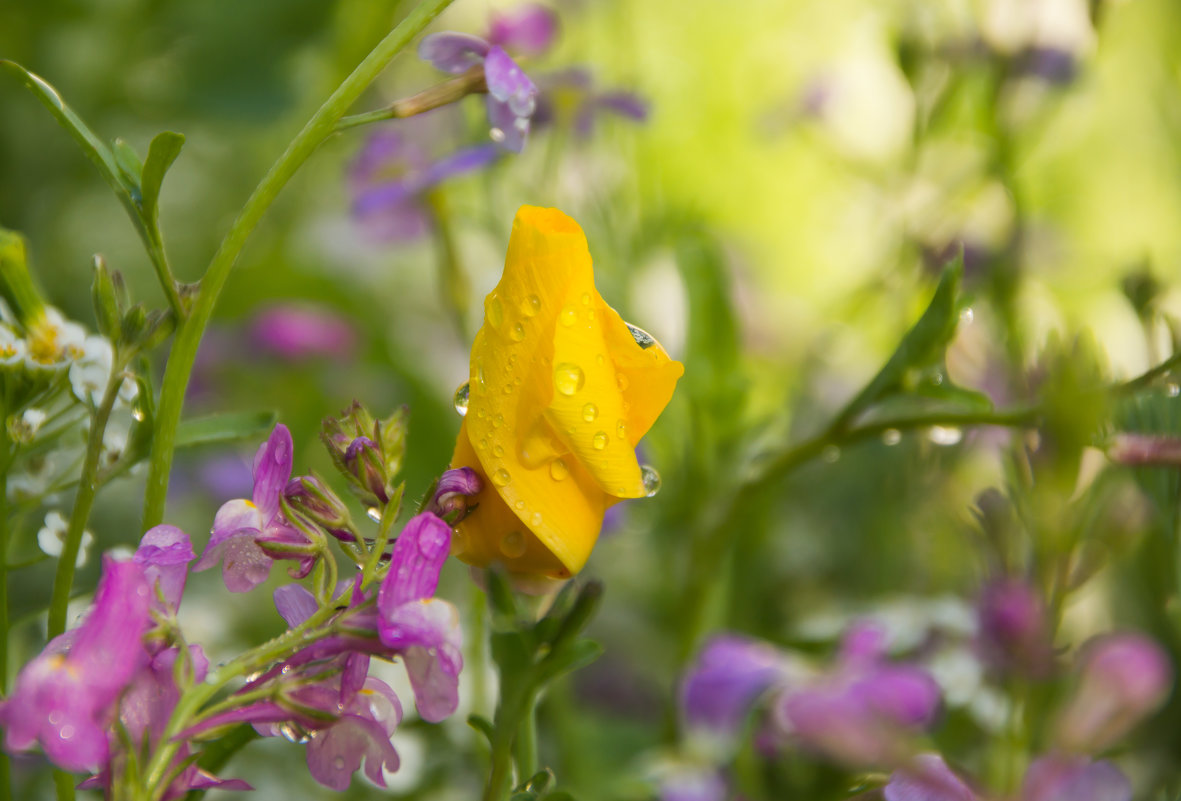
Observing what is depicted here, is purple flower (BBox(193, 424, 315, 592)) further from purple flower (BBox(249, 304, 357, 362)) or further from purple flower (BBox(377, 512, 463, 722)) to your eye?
purple flower (BBox(249, 304, 357, 362))

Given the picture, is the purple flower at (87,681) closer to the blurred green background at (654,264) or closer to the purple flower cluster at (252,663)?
the purple flower cluster at (252,663)

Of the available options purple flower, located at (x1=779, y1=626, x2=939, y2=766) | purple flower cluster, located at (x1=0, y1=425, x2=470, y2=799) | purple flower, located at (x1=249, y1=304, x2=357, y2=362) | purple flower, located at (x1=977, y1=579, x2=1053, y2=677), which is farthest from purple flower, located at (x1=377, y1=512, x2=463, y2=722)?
purple flower, located at (x1=249, y1=304, x2=357, y2=362)

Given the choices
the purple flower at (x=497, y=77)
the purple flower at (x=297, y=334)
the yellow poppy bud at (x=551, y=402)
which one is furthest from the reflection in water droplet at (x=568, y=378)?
the purple flower at (x=297, y=334)

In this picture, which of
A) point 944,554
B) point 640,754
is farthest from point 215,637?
point 944,554

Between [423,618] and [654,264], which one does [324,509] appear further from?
[654,264]

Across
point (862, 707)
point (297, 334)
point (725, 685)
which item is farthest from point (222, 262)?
point (297, 334)

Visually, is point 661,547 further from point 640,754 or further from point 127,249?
point 127,249
